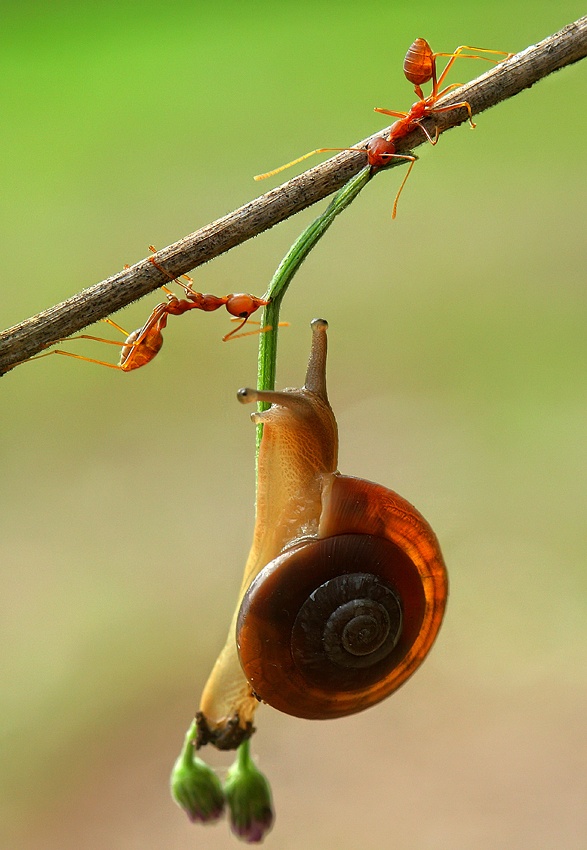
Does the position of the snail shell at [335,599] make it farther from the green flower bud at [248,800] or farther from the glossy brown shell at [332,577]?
the green flower bud at [248,800]

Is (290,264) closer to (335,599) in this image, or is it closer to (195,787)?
(335,599)

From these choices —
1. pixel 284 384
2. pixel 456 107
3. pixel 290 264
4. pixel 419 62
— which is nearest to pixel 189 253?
pixel 290 264

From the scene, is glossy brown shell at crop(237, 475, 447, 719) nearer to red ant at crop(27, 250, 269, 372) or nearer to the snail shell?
the snail shell

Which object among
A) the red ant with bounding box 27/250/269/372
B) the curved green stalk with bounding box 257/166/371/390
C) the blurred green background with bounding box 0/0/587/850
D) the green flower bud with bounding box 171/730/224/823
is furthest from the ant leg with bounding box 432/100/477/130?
the blurred green background with bounding box 0/0/587/850

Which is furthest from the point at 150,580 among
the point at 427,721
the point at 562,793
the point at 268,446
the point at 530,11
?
the point at 530,11

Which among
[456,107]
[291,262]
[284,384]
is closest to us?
[291,262]

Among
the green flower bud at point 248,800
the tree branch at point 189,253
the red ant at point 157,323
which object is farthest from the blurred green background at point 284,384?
the tree branch at point 189,253
